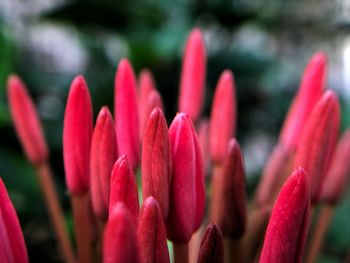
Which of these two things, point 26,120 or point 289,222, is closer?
point 289,222

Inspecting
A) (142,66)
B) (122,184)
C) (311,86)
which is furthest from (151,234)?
(142,66)

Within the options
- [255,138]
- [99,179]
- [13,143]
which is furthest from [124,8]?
[99,179]

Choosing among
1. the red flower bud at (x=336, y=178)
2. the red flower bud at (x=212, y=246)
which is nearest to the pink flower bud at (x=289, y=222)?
the red flower bud at (x=212, y=246)

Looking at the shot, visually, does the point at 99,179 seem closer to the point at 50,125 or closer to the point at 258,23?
the point at 50,125

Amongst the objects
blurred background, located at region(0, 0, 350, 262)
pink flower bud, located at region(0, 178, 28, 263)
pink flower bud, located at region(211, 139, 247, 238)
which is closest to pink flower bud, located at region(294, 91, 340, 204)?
pink flower bud, located at region(211, 139, 247, 238)

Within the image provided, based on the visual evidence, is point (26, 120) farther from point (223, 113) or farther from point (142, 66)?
point (142, 66)

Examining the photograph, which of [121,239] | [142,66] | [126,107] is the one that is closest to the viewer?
[121,239]

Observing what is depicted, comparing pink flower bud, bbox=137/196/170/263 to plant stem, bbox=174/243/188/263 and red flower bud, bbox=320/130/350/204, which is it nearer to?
plant stem, bbox=174/243/188/263
